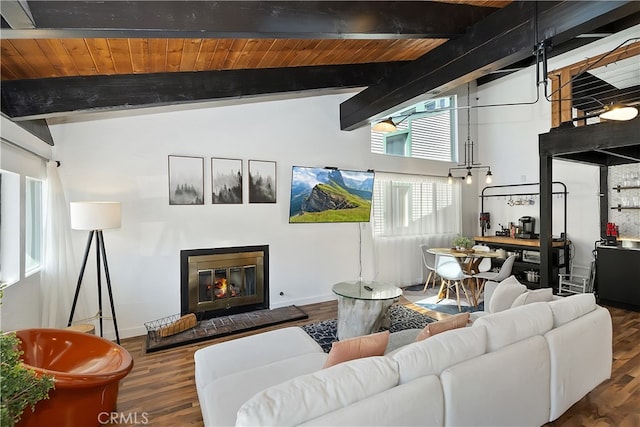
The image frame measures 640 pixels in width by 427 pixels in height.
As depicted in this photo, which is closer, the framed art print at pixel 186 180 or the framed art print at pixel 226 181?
the framed art print at pixel 186 180

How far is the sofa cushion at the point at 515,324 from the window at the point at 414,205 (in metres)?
3.56

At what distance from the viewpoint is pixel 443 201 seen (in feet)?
21.7

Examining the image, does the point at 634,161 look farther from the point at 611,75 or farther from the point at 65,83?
the point at 65,83

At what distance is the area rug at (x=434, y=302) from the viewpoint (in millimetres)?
4656

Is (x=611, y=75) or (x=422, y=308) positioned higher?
(x=611, y=75)

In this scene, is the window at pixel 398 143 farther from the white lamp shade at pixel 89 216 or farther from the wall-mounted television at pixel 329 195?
the white lamp shade at pixel 89 216

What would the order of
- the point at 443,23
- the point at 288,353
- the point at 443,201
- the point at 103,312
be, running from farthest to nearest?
1. the point at 443,201
2. the point at 103,312
3. the point at 443,23
4. the point at 288,353

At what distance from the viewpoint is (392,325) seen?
401 cm

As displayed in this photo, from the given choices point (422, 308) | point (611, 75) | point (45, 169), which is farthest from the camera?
point (611, 75)

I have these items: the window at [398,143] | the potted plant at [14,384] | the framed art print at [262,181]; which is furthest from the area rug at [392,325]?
the window at [398,143]

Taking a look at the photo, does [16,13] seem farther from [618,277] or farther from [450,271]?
[618,277]

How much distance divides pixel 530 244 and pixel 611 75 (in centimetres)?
294

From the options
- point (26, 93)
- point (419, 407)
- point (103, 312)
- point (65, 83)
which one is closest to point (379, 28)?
point (419, 407)

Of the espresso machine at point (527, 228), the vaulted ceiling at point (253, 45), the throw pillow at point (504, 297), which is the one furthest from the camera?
the espresso machine at point (527, 228)
